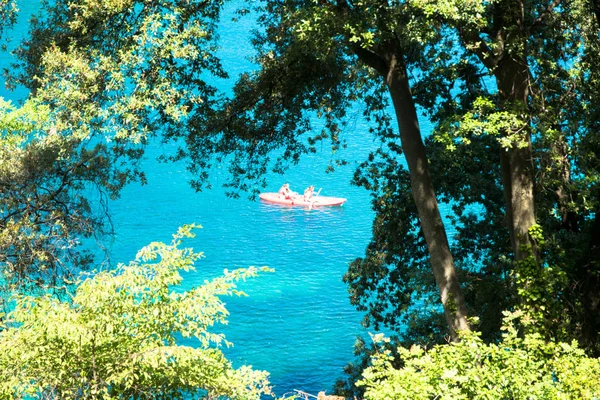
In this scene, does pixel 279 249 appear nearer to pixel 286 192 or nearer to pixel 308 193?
pixel 308 193

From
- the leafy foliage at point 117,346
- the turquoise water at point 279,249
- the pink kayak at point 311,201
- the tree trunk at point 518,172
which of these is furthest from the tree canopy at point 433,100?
the pink kayak at point 311,201

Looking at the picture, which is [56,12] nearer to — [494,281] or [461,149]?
[461,149]

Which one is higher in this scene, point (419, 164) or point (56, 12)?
point (56, 12)

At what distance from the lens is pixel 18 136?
31.9 feet

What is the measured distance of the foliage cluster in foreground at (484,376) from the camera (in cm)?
481

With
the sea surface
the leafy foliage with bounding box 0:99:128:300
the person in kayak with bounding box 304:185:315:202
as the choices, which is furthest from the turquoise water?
the leafy foliage with bounding box 0:99:128:300

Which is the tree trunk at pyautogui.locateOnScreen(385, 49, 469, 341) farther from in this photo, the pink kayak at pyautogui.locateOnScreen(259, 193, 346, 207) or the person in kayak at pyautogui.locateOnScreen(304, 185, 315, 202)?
the pink kayak at pyautogui.locateOnScreen(259, 193, 346, 207)

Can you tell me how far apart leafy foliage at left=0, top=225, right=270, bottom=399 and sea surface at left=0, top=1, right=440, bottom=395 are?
8.27m

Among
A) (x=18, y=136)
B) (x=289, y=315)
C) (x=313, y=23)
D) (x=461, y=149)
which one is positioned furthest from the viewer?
(x=289, y=315)

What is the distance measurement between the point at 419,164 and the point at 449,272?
3.61 feet

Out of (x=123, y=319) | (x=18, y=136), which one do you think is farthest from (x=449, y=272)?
(x=18, y=136)

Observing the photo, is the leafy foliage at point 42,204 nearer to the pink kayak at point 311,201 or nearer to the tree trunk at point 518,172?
the tree trunk at point 518,172

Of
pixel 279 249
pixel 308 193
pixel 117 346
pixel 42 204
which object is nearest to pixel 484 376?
pixel 117 346

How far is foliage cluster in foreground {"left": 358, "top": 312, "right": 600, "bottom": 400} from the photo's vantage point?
4812mm
